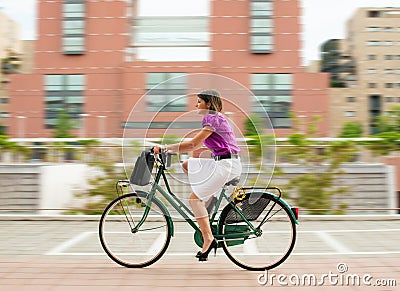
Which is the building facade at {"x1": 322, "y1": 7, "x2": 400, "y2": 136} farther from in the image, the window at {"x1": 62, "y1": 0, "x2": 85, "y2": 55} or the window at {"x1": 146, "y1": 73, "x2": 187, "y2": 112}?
the window at {"x1": 146, "y1": 73, "x2": 187, "y2": 112}

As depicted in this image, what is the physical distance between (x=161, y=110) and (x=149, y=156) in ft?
2.89

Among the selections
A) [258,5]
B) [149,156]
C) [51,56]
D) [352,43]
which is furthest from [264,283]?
[352,43]

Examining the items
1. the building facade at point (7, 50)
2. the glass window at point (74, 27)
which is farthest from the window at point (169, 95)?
the building facade at point (7, 50)

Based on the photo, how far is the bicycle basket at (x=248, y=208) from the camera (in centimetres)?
471

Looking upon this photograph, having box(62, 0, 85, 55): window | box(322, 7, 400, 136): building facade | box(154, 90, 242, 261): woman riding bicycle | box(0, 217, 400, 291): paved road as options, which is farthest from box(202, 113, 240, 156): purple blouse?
box(322, 7, 400, 136): building facade

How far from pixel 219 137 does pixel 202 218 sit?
0.65 m

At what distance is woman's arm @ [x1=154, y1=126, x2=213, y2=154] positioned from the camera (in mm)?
4484

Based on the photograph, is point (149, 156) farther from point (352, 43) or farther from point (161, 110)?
point (352, 43)

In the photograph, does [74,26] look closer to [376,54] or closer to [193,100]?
[376,54]

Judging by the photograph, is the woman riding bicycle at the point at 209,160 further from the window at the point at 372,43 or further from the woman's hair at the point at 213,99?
the window at the point at 372,43

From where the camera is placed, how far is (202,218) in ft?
15.2

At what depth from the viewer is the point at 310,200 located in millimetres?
9438

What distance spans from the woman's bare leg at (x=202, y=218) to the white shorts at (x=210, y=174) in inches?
2.2

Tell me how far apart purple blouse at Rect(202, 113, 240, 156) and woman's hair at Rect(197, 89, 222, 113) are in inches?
2.9
